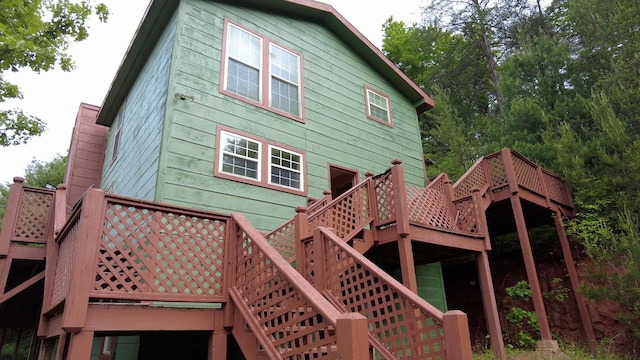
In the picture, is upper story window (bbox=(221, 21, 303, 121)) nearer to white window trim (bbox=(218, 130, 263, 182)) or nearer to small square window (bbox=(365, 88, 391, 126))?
white window trim (bbox=(218, 130, 263, 182))

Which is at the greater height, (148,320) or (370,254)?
(370,254)

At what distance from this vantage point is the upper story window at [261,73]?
8.81 m

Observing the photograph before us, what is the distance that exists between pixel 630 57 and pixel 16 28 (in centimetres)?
1648

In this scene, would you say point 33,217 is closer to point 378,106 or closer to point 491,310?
point 491,310

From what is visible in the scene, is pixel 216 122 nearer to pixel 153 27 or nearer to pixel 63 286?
pixel 153 27

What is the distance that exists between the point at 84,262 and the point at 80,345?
68cm

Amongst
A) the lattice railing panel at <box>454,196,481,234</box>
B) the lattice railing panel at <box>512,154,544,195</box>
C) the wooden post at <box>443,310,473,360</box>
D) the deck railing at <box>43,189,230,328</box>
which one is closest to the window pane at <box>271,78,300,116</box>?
the lattice railing panel at <box>454,196,481,234</box>

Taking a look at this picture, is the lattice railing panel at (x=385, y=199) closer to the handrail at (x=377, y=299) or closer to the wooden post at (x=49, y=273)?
the handrail at (x=377, y=299)

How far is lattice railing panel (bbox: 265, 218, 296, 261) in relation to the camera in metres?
6.16

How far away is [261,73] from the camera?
364 inches

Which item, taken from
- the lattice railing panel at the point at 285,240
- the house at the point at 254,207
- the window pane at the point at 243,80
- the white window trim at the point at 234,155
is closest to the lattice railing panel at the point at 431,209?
the house at the point at 254,207

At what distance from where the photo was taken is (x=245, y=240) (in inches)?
170

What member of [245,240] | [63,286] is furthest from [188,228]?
[63,286]

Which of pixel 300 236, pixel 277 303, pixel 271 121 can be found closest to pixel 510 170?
pixel 271 121
